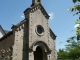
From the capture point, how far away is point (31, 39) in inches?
967

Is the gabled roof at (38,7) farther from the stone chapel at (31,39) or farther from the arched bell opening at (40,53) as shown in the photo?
the arched bell opening at (40,53)

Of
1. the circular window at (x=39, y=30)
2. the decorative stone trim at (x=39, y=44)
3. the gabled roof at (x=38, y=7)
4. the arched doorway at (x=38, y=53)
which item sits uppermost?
the gabled roof at (x=38, y=7)

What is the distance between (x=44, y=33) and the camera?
2677 centimetres

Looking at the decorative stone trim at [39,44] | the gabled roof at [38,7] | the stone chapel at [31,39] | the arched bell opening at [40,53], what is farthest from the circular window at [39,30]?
the gabled roof at [38,7]

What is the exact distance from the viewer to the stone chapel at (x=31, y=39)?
23.3 m

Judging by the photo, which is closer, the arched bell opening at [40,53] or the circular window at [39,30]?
the arched bell opening at [40,53]

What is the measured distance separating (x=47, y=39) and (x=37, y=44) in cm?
272

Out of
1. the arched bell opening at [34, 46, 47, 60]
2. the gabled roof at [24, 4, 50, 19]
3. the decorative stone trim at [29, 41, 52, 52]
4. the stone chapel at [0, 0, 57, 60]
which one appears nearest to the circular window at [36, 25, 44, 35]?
the stone chapel at [0, 0, 57, 60]

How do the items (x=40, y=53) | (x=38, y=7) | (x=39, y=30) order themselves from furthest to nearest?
(x=38, y=7), (x=39, y=30), (x=40, y=53)

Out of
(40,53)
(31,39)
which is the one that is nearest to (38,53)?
(40,53)

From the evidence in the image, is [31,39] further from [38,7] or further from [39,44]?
[38,7]

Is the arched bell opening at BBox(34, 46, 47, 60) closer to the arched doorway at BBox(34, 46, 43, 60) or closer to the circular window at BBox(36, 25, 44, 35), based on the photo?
the arched doorway at BBox(34, 46, 43, 60)

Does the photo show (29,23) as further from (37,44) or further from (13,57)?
(13,57)

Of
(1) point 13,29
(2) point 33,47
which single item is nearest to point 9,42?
(1) point 13,29
